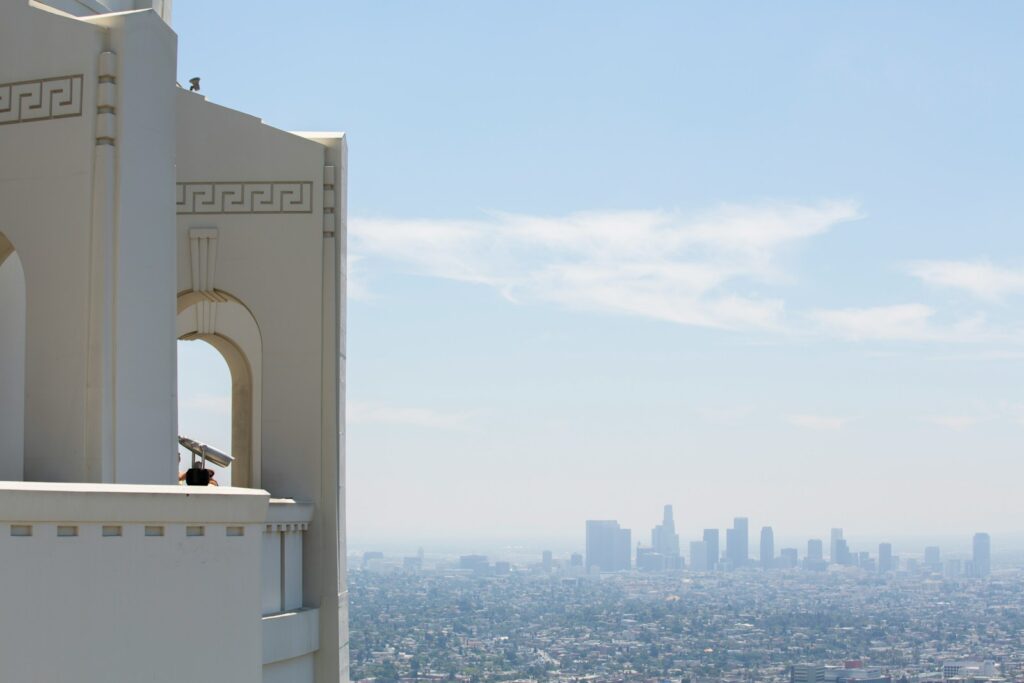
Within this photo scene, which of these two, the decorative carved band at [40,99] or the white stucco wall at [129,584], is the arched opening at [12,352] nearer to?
the decorative carved band at [40,99]

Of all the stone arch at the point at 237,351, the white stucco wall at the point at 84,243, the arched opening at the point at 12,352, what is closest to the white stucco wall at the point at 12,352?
the arched opening at the point at 12,352

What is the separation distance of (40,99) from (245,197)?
477 centimetres

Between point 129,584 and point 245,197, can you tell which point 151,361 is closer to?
point 129,584

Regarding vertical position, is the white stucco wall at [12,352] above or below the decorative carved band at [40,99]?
below

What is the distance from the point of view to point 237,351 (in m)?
19.0

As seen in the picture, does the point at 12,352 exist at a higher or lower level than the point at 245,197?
lower

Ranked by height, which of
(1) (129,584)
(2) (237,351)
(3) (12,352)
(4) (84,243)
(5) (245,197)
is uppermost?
(5) (245,197)

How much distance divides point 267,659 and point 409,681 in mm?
100859

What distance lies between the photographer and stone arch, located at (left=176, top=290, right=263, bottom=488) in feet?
61.3

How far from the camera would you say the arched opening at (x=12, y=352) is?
1458 cm

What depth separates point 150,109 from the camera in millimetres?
13148

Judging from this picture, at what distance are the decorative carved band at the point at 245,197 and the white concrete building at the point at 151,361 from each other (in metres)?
0.02

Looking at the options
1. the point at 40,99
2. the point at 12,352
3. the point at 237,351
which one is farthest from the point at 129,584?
the point at 237,351

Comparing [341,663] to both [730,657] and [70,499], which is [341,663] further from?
[730,657]
